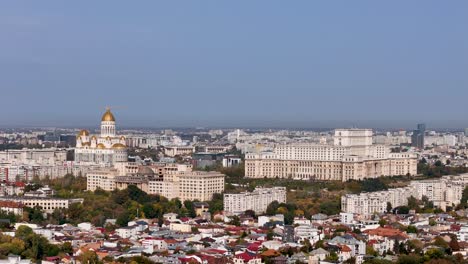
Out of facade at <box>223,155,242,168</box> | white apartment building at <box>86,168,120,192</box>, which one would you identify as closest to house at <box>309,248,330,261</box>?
white apartment building at <box>86,168,120,192</box>

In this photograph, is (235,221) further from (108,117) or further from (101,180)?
(108,117)

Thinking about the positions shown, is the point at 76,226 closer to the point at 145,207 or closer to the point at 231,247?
the point at 145,207

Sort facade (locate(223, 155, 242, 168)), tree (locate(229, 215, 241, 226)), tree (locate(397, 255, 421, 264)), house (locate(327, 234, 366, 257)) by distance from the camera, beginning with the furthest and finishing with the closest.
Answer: facade (locate(223, 155, 242, 168)), tree (locate(229, 215, 241, 226)), house (locate(327, 234, 366, 257)), tree (locate(397, 255, 421, 264))

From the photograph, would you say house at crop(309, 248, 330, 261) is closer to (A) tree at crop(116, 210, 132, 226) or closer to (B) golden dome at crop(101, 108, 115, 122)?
(A) tree at crop(116, 210, 132, 226)

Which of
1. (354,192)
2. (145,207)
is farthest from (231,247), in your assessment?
(354,192)

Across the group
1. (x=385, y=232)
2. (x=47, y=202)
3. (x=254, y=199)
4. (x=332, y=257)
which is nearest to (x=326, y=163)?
(x=254, y=199)

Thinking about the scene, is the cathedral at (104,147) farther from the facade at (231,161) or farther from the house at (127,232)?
the house at (127,232)
